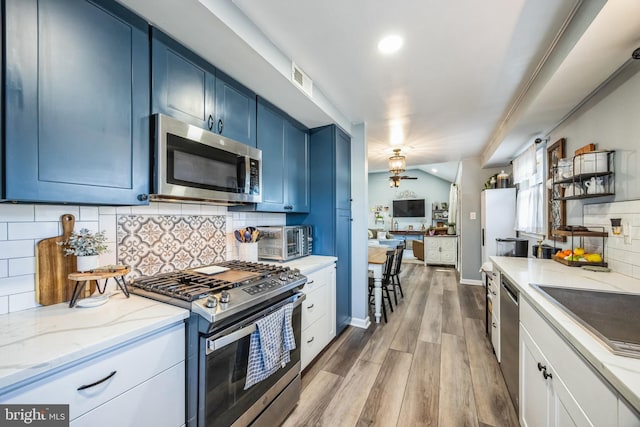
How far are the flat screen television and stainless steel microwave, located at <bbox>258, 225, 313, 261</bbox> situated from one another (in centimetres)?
720

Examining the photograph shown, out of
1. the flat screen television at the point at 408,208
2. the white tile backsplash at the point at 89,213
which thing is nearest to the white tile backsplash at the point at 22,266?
the white tile backsplash at the point at 89,213

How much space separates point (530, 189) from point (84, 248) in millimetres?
4540

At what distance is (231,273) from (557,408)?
1.69 metres

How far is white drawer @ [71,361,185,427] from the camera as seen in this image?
88 centimetres

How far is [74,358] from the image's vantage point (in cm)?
78

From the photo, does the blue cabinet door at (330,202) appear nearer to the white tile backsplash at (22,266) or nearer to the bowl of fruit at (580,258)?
the bowl of fruit at (580,258)

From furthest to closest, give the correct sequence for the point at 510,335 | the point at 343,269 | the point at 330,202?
1. the point at 343,269
2. the point at 330,202
3. the point at 510,335

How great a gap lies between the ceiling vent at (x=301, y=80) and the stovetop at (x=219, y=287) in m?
1.35

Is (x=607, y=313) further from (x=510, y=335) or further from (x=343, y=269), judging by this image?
(x=343, y=269)

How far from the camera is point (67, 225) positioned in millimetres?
1239

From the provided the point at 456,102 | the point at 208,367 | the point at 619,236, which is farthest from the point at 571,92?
the point at 208,367

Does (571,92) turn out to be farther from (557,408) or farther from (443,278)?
(443,278)

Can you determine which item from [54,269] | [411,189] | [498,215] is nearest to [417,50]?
[54,269]

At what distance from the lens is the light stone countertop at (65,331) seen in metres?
0.72
